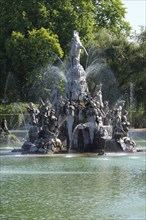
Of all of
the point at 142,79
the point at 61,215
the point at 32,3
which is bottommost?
the point at 61,215

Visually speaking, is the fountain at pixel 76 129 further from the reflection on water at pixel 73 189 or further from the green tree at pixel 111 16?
the green tree at pixel 111 16

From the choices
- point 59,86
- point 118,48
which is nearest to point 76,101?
point 59,86

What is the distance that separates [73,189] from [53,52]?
32495mm

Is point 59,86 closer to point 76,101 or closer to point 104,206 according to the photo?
point 76,101

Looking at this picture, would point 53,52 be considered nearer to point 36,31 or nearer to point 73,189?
point 36,31

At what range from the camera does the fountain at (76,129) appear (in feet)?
105

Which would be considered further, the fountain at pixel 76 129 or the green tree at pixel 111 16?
the green tree at pixel 111 16

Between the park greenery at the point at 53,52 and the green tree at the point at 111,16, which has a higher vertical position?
the green tree at the point at 111,16

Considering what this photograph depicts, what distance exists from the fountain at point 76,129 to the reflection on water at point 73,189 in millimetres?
4255

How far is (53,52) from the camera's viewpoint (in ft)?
166

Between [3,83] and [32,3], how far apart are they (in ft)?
19.8

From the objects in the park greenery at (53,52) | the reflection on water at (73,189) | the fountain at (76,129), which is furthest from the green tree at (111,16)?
the reflection on water at (73,189)

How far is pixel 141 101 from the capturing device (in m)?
54.6

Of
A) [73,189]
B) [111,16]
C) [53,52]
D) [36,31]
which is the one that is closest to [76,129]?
[73,189]
